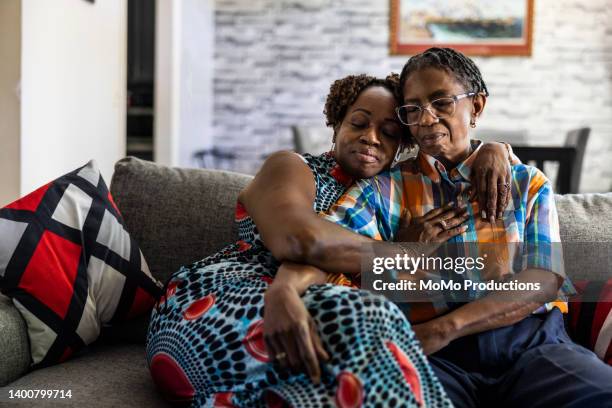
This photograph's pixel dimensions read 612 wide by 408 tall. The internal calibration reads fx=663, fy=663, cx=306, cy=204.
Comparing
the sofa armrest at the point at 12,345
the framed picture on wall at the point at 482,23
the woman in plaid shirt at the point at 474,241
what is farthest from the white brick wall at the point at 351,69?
the sofa armrest at the point at 12,345

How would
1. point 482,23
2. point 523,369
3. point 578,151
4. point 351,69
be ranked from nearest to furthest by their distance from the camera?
point 523,369, point 578,151, point 482,23, point 351,69

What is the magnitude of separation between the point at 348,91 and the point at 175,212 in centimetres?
60

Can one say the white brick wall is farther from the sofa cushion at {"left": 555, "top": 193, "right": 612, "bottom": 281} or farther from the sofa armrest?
the sofa armrest

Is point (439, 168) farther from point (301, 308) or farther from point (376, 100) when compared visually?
point (301, 308)

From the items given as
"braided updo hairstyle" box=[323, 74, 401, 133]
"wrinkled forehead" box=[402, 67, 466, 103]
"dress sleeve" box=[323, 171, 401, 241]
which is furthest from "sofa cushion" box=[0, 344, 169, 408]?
"wrinkled forehead" box=[402, 67, 466, 103]

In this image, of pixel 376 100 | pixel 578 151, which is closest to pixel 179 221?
pixel 376 100

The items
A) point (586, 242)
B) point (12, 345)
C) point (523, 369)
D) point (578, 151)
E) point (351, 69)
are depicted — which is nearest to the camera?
point (523, 369)

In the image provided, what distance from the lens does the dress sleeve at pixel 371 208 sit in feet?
4.78

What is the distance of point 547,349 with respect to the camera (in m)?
1.36

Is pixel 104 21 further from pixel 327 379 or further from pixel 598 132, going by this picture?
pixel 598 132

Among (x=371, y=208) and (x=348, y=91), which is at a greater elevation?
(x=348, y=91)

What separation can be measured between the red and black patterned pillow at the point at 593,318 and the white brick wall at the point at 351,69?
12.9 ft

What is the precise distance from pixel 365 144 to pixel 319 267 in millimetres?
365

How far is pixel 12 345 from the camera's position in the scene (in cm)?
144
